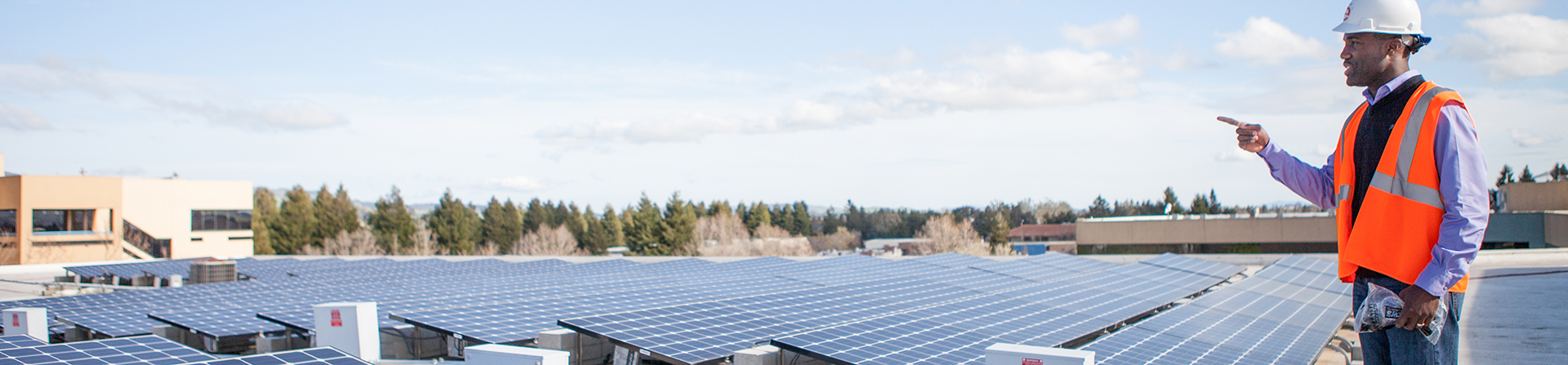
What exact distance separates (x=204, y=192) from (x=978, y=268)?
187 ft

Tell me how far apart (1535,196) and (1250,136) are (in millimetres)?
57575

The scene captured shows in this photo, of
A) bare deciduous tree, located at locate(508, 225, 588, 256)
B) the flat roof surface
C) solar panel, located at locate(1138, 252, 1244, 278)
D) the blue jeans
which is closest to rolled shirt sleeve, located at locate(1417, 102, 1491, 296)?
the blue jeans

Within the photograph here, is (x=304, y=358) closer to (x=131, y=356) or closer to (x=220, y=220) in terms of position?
(x=131, y=356)

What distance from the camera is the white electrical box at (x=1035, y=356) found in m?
5.79

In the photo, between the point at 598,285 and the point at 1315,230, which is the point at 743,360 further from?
the point at 1315,230

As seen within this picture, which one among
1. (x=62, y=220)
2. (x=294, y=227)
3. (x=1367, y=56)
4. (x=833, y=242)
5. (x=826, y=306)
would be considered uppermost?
(x=1367, y=56)

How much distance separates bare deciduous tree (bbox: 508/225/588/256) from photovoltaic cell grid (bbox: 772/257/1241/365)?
78092mm

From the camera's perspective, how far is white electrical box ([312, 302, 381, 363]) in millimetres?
11578

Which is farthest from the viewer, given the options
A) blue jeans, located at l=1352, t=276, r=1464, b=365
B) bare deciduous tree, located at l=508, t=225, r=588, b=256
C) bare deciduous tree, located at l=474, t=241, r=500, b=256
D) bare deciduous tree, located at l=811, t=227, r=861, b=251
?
bare deciduous tree, located at l=811, t=227, r=861, b=251

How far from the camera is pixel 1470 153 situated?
3189mm


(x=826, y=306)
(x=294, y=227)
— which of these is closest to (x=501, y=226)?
(x=294, y=227)

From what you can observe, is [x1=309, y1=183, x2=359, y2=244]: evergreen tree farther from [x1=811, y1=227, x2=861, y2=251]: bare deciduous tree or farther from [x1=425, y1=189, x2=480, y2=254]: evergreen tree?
[x1=811, y1=227, x2=861, y2=251]: bare deciduous tree

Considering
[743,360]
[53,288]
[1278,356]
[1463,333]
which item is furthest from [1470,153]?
[53,288]

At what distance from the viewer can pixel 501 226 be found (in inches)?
3625
